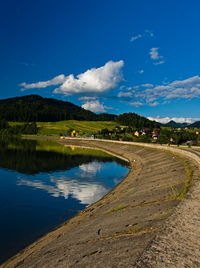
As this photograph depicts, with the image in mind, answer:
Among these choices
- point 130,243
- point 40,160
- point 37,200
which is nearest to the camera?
point 130,243

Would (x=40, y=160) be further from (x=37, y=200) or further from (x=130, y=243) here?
(x=130, y=243)

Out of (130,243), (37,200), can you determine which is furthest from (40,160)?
(130,243)

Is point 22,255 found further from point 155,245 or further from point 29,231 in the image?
point 155,245

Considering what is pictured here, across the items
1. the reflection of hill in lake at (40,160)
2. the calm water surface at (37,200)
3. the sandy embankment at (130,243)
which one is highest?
the sandy embankment at (130,243)

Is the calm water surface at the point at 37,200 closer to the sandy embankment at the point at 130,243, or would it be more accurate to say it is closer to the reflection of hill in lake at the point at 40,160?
the sandy embankment at the point at 130,243

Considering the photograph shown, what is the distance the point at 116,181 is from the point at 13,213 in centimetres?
2382

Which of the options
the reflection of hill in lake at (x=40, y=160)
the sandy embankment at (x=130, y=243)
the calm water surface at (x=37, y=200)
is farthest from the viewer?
the reflection of hill in lake at (x=40, y=160)

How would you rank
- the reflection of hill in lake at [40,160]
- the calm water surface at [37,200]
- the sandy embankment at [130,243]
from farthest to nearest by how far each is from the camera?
1. the reflection of hill in lake at [40,160]
2. the calm water surface at [37,200]
3. the sandy embankment at [130,243]

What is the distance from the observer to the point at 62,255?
41.5 feet

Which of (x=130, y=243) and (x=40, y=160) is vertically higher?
(x=130, y=243)

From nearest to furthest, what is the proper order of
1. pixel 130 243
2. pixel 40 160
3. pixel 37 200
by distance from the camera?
pixel 130 243, pixel 37 200, pixel 40 160

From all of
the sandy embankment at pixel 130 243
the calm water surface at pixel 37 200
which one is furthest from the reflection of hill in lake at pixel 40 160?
the sandy embankment at pixel 130 243

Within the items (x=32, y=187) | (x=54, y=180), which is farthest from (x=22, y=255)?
(x=54, y=180)

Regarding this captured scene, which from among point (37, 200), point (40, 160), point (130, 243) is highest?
point (130, 243)
